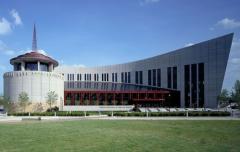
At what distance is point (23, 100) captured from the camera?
73750mm

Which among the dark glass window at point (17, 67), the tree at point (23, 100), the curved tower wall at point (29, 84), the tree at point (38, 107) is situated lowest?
the tree at point (38, 107)

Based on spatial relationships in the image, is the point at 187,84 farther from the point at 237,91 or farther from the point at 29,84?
the point at 29,84

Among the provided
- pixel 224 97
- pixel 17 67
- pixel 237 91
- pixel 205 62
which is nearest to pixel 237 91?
pixel 237 91

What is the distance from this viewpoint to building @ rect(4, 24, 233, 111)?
80000mm

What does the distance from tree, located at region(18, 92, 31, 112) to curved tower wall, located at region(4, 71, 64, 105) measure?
1.80 metres

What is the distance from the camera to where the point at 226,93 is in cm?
8862

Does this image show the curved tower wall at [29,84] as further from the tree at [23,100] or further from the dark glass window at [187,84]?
the dark glass window at [187,84]

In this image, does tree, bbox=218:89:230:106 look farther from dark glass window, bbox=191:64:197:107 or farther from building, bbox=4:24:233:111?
dark glass window, bbox=191:64:197:107

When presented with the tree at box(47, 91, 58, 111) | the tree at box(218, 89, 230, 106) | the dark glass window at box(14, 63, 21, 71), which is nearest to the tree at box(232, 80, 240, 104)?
the tree at box(218, 89, 230, 106)

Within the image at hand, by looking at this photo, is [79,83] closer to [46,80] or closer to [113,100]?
[113,100]

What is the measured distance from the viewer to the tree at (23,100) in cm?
7397

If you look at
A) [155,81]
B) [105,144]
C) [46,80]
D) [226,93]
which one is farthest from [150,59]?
[105,144]

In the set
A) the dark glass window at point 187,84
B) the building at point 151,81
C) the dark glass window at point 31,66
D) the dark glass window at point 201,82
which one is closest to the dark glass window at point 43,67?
the building at point 151,81

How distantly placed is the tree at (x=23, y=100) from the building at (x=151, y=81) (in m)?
2.24
